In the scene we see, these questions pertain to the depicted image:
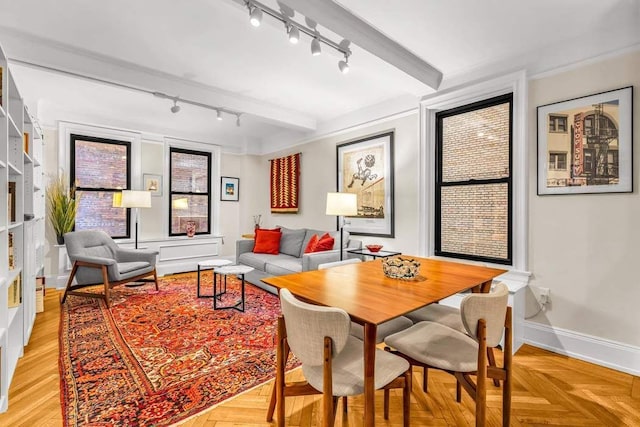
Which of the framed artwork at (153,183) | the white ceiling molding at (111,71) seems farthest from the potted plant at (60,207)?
the white ceiling molding at (111,71)

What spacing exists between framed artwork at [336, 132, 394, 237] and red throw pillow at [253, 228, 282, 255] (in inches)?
46.3

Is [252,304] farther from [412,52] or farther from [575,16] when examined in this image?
[575,16]

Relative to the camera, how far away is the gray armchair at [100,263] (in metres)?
3.65

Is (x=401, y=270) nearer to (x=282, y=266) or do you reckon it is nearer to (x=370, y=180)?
(x=282, y=266)

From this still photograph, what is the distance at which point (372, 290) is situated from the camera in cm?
164

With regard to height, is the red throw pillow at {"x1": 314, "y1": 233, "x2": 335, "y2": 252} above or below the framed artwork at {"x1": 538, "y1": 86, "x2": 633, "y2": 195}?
below

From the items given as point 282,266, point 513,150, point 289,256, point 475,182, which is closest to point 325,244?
point 282,266

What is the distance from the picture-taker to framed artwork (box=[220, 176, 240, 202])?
6.25 metres

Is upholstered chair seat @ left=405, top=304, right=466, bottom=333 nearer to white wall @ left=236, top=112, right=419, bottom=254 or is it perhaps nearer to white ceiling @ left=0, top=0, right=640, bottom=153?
white wall @ left=236, top=112, right=419, bottom=254

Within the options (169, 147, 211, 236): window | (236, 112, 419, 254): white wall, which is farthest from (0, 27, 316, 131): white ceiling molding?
(169, 147, 211, 236): window

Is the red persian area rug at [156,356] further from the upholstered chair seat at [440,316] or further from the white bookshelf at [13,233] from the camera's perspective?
the upholstered chair seat at [440,316]

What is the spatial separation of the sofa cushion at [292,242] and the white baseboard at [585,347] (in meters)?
A: 2.98

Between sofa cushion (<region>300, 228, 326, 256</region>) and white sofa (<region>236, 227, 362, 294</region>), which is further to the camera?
sofa cushion (<region>300, 228, 326, 256</region>)

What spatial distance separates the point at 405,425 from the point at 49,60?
3.82m
